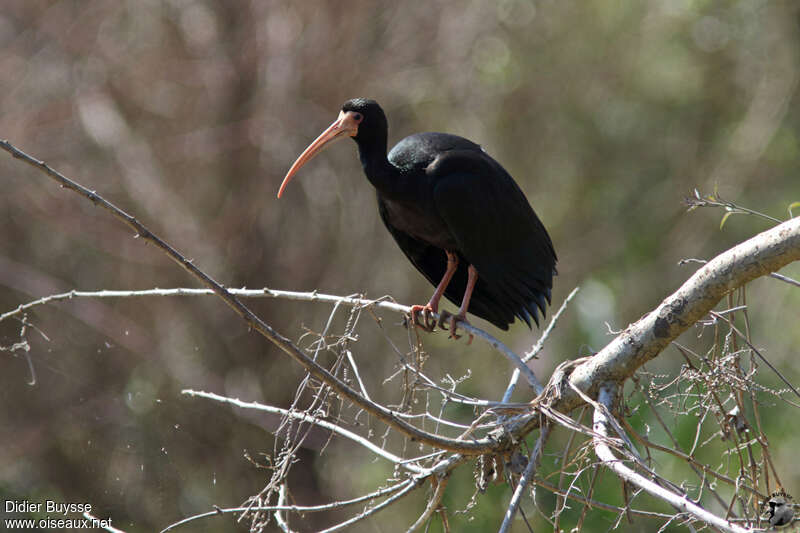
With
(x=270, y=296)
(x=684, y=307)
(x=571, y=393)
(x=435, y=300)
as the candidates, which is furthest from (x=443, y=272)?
(x=684, y=307)

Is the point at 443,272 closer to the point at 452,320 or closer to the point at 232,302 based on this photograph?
the point at 452,320

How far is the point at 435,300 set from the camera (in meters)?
4.10

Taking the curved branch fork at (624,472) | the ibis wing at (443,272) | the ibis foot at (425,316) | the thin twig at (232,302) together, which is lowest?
the curved branch fork at (624,472)

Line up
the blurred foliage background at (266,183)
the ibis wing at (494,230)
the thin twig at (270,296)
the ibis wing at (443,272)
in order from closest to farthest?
the thin twig at (270,296)
the ibis wing at (494,230)
the ibis wing at (443,272)
the blurred foliage background at (266,183)

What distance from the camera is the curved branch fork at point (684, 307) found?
6.96 feet

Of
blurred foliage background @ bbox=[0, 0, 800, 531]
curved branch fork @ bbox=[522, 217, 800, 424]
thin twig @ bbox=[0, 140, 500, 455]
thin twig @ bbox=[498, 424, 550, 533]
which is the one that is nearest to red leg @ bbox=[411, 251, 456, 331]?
curved branch fork @ bbox=[522, 217, 800, 424]

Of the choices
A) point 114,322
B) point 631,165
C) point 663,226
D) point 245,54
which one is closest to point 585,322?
point 663,226

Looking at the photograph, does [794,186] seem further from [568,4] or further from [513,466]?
[513,466]

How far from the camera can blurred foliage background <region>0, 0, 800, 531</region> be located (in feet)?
26.2

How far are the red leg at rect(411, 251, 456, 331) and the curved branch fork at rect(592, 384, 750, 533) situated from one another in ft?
4.91

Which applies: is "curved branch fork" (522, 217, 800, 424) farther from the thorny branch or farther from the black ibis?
the black ibis

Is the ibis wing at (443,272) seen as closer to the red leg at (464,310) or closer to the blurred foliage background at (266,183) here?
the red leg at (464,310)

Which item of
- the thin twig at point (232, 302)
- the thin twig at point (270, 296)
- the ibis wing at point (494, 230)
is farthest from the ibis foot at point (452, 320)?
the thin twig at point (232, 302)

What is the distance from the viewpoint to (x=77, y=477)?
8.37 meters
